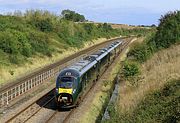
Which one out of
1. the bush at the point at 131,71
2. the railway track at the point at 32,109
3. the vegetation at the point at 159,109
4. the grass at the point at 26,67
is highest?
the vegetation at the point at 159,109

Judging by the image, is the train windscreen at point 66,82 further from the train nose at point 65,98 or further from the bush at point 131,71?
the bush at point 131,71

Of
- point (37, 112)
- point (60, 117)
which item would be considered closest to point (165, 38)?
point (37, 112)

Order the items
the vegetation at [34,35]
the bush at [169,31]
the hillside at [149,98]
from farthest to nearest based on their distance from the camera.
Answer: the bush at [169,31] → the vegetation at [34,35] → the hillside at [149,98]

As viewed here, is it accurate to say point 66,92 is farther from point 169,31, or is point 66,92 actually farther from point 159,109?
point 169,31

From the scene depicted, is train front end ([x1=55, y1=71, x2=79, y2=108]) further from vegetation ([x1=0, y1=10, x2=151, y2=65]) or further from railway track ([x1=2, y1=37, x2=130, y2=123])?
vegetation ([x1=0, y1=10, x2=151, y2=65])

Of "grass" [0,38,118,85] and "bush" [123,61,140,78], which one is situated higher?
"bush" [123,61,140,78]

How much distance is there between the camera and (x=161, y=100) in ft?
70.1

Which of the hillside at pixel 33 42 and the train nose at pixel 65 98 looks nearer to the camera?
the train nose at pixel 65 98

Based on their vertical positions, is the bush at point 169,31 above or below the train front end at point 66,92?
above

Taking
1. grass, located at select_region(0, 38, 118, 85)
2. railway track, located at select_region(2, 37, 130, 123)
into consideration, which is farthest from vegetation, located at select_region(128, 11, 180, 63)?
railway track, located at select_region(2, 37, 130, 123)

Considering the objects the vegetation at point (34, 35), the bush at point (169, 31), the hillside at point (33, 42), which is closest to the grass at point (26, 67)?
the hillside at point (33, 42)

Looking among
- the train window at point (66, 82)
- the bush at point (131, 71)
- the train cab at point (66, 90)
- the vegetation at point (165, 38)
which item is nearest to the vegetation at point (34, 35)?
the vegetation at point (165, 38)

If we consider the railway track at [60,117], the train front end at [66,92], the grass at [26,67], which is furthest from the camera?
the grass at [26,67]

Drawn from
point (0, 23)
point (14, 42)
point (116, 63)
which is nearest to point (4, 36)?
point (14, 42)
